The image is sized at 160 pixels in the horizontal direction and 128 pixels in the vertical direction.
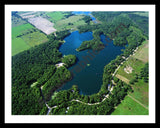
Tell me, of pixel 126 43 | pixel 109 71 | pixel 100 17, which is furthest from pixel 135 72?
pixel 100 17

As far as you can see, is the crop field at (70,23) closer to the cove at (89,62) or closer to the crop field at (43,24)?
the crop field at (43,24)

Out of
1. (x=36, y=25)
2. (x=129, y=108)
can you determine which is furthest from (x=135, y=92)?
(x=36, y=25)

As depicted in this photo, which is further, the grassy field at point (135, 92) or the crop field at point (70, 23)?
the crop field at point (70, 23)

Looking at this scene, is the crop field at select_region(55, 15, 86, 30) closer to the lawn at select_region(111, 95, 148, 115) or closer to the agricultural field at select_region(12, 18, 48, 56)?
the agricultural field at select_region(12, 18, 48, 56)

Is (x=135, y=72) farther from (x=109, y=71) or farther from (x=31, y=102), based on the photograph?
(x=31, y=102)

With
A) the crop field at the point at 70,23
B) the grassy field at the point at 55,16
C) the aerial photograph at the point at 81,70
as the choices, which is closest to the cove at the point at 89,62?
the aerial photograph at the point at 81,70

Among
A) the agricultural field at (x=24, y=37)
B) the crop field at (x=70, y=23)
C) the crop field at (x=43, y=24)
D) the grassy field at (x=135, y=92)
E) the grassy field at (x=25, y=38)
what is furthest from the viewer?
the crop field at (x=70, y=23)

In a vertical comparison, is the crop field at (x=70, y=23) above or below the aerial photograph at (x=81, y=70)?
above

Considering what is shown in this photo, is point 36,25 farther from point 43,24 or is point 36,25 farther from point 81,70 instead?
point 81,70
